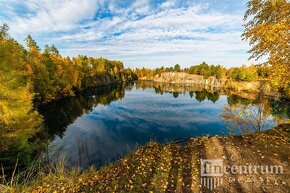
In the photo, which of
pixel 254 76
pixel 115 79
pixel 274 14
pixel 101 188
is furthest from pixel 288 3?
pixel 115 79

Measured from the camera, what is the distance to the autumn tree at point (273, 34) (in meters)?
8.43

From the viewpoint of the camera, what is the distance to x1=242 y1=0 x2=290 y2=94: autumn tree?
8.43 m

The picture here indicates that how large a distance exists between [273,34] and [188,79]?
6068 inches

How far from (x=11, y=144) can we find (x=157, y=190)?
13.0 metres

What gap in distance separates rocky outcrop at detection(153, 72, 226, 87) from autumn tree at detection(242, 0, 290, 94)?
11723 centimetres

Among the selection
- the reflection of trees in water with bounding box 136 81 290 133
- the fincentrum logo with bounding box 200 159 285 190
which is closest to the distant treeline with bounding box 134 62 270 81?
the reflection of trees in water with bounding box 136 81 290 133

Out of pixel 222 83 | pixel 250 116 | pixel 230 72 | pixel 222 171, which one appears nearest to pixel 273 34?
pixel 222 171

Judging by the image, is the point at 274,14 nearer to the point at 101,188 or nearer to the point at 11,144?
the point at 101,188

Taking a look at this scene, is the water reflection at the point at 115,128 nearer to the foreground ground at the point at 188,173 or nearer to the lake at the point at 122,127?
the lake at the point at 122,127

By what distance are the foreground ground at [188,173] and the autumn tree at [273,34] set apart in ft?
13.8

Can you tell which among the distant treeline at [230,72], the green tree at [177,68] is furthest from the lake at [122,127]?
the green tree at [177,68]

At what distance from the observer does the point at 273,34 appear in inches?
332

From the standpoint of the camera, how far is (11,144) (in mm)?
14102

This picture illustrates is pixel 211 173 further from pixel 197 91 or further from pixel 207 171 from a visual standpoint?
pixel 197 91
